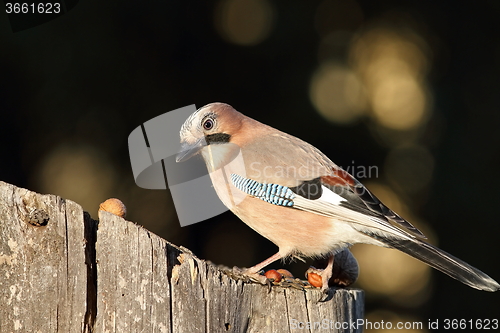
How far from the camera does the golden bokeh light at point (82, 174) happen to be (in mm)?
4840

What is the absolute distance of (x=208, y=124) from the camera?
345cm

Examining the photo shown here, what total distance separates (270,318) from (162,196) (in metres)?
2.78

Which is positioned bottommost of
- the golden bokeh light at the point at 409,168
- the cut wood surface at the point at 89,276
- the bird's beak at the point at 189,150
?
the cut wood surface at the point at 89,276

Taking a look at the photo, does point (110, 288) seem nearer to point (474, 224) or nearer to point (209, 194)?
point (209, 194)

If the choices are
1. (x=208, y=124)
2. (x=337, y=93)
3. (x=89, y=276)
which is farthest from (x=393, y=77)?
(x=89, y=276)

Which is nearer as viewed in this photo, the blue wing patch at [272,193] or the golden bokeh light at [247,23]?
the blue wing patch at [272,193]

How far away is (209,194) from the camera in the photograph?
159 inches

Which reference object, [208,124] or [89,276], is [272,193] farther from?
[89,276]

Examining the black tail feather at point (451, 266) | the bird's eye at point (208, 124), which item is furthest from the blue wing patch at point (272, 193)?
the black tail feather at point (451, 266)

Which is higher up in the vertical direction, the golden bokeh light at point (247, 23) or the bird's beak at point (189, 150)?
the golden bokeh light at point (247, 23)

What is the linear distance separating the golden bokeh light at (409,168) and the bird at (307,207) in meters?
1.99

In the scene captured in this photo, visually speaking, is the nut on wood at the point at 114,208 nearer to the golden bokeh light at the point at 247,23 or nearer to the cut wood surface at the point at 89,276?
the cut wood surface at the point at 89,276

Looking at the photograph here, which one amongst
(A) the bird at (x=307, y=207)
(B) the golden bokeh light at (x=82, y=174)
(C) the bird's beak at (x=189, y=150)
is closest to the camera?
(A) the bird at (x=307, y=207)

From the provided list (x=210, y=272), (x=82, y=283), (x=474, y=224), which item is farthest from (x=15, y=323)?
(x=474, y=224)
